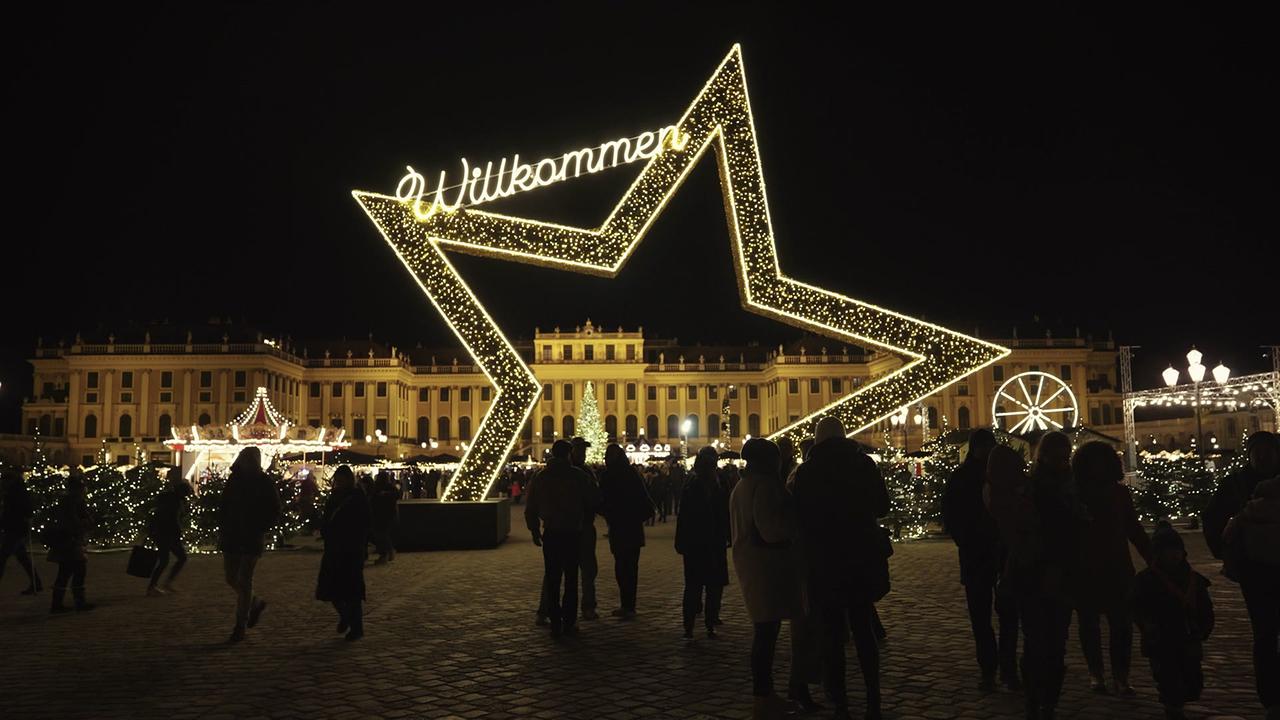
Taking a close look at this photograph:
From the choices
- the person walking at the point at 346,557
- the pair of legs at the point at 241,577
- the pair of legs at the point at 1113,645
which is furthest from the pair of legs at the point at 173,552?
the pair of legs at the point at 1113,645

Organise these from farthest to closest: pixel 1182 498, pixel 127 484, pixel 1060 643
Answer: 1. pixel 1182 498
2. pixel 127 484
3. pixel 1060 643

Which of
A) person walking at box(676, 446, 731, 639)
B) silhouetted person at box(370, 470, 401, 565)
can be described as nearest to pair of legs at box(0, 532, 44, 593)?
silhouetted person at box(370, 470, 401, 565)

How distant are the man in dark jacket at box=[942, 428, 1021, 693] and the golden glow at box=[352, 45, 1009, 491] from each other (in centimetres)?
495

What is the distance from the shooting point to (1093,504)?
4301 mm

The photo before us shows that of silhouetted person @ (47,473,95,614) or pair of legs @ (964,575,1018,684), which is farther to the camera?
silhouetted person @ (47,473,95,614)

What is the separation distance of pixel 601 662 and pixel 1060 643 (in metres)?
2.50

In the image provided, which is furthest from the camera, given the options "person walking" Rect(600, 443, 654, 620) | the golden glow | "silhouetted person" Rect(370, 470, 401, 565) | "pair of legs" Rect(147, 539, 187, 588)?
"silhouetted person" Rect(370, 470, 401, 565)

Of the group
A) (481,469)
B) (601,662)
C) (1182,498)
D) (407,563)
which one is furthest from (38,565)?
(1182,498)

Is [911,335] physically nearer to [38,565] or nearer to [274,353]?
[38,565]

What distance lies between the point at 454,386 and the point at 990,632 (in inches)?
2622

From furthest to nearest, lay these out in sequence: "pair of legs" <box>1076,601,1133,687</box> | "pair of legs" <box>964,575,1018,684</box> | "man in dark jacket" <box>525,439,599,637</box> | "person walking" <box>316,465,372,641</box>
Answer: "man in dark jacket" <box>525,439,599,637</box>
"person walking" <box>316,465,372,641</box>
"pair of legs" <box>964,575,1018,684</box>
"pair of legs" <box>1076,601,1133,687</box>

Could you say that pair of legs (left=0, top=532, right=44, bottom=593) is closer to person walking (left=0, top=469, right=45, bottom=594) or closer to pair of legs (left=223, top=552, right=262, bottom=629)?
person walking (left=0, top=469, right=45, bottom=594)

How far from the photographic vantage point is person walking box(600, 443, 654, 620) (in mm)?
7383

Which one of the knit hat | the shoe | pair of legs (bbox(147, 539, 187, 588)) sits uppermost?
the knit hat
